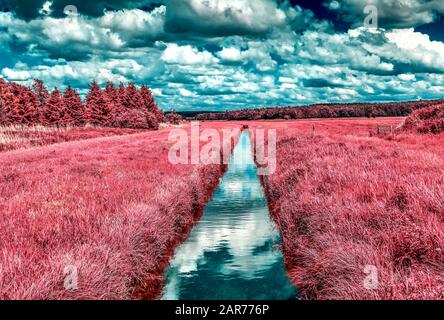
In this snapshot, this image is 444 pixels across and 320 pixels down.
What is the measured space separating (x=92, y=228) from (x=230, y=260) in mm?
3355

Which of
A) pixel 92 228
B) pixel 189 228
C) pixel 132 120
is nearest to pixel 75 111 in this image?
pixel 132 120

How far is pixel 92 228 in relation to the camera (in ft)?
26.6

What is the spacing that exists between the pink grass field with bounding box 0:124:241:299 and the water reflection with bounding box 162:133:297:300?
0.47 m

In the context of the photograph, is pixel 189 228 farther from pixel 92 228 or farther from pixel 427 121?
pixel 427 121

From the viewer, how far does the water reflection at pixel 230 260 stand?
7730 millimetres

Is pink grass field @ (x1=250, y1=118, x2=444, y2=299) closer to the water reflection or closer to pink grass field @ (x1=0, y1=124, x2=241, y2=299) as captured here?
the water reflection

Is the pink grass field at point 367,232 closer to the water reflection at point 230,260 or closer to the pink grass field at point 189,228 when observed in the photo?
the pink grass field at point 189,228

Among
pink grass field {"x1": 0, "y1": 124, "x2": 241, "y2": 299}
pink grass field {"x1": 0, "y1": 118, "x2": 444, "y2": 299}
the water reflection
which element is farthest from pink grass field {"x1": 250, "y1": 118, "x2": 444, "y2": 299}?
pink grass field {"x1": 0, "y1": 124, "x2": 241, "y2": 299}

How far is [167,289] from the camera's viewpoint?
774 centimetres
